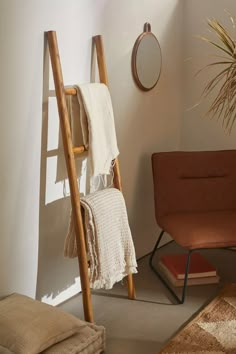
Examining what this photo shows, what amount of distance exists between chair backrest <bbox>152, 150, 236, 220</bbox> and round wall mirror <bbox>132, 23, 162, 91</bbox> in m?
0.46

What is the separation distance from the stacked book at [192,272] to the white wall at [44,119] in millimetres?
394

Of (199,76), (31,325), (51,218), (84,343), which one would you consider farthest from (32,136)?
(199,76)

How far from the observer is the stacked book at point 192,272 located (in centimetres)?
264

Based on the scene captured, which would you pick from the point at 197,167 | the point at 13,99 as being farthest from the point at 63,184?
the point at 197,167

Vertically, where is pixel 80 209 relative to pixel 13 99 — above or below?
below

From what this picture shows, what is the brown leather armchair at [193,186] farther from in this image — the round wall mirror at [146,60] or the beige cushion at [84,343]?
the beige cushion at [84,343]

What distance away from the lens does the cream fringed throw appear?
84.5 inches

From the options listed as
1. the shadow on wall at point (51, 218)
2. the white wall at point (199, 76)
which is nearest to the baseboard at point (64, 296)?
the shadow on wall at point (51, 218)

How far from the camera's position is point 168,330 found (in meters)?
2.18

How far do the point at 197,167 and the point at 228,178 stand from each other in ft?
0.70

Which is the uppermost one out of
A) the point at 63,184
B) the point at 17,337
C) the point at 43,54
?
the point at 43,54

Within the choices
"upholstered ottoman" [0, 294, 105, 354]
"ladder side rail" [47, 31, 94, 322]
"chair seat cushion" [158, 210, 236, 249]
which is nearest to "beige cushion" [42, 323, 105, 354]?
"upholstered ottoman" [0, 294, 105, 354]

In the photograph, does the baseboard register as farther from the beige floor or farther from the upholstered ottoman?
the upholstered ottoman

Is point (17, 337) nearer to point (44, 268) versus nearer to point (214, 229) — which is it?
point (44, 268)
